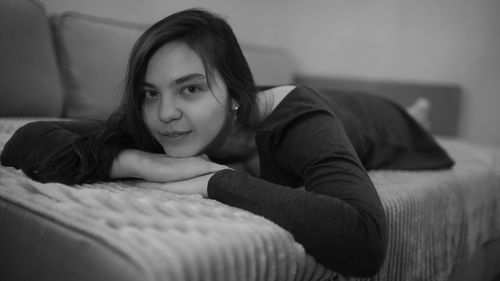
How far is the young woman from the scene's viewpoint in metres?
0.62

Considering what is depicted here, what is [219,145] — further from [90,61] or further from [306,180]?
[90,61]

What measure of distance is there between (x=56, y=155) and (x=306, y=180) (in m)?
0.42

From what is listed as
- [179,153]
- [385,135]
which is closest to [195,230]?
[179,153]

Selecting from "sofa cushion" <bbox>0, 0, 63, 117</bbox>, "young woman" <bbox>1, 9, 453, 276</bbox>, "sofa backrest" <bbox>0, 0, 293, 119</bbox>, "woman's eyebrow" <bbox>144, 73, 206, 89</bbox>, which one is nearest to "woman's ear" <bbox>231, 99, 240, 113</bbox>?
"young woman" <bbox>1, 9, 453, 276</bbox>

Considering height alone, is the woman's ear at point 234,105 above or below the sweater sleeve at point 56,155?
above

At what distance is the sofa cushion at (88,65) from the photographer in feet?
4.75

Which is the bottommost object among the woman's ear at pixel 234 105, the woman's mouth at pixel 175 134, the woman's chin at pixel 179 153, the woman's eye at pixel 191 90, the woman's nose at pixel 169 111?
the woman's chin at pixel 179 153

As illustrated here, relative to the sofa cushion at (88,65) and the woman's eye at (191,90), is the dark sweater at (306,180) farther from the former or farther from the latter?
the sofa cushion at (88,65)

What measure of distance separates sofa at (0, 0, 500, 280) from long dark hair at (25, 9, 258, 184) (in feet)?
0.17

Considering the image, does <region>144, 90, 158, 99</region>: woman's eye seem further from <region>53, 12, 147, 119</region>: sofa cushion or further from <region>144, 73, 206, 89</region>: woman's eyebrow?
<region>53, 12, 147, 119</region>: sofa cushion

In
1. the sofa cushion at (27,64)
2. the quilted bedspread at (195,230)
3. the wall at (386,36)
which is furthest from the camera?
the wall at (386,36)

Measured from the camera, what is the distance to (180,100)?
2.63 feet

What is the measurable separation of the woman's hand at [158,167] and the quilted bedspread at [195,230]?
0.03 meters

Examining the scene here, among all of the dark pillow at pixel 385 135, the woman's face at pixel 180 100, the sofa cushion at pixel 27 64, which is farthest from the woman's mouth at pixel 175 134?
the sofa cushion at pixel 27 64
